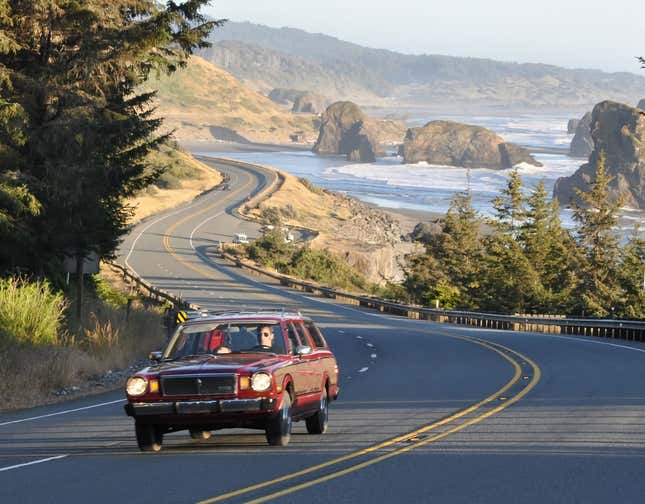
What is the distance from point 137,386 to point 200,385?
2.34 ft

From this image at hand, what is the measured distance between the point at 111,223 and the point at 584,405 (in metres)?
16.3

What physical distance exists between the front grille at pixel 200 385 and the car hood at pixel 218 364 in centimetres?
11

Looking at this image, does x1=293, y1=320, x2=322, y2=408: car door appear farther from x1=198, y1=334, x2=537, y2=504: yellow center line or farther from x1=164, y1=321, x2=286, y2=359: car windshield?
x1=198, y1=334, x2=537, y2=504: yellow center line

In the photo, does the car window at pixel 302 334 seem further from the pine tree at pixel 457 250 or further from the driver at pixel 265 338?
the pine tree at pixel 457 250

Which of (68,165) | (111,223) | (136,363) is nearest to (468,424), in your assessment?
(136,363)

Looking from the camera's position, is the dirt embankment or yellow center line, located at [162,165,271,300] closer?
yellow center line, located at [162,165,271,300]

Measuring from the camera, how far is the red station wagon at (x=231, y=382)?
43.5 feet

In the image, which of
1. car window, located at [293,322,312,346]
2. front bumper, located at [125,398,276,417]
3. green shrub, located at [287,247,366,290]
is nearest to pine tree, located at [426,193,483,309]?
green shrub, located at [287,247,366,290]

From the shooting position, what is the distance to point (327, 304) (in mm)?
66438

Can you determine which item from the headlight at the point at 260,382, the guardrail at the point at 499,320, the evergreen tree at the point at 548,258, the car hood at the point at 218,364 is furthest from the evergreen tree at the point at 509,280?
the headlight at the point at 260,382

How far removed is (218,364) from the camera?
13719mm

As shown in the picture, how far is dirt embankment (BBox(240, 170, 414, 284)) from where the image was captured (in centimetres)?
9638

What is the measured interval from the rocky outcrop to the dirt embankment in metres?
34.9

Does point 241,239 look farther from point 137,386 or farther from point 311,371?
point 137,386
